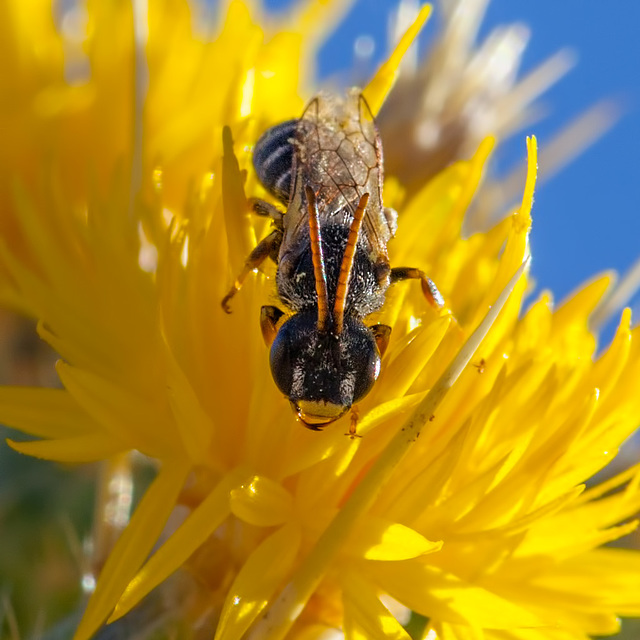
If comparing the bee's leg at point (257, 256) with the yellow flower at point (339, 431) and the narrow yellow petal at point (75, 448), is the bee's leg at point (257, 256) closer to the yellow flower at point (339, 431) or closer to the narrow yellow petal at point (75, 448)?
the yellow flower at point (339, 431)

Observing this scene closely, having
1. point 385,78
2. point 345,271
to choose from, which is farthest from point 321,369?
point 385,78

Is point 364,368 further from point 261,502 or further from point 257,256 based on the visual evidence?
point 257,256

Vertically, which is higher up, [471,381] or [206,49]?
[206,49]

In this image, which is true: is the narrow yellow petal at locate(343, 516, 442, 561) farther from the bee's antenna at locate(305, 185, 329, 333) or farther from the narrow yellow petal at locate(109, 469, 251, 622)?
the bee's antenna at locate(305, 185, 329, 333)

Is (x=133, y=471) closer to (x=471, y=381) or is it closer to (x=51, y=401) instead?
(x=51, y=401)

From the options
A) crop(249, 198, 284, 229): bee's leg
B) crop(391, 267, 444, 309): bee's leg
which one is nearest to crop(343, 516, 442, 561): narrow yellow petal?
crop(391, 267, 444, 309): bee's leg

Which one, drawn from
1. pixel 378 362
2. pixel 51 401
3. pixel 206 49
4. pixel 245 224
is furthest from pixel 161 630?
pixel 206 49

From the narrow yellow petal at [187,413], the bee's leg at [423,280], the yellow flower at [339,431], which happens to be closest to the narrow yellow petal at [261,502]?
the yellow flower at [339,431]
